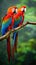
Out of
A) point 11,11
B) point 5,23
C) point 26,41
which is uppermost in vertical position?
point 11,11

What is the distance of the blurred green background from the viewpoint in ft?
11.0

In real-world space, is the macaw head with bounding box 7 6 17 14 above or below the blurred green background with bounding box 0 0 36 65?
above

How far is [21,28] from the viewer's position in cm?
336

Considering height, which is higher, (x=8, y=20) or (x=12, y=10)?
(x=12, y=10)

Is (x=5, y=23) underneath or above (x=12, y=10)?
underneath

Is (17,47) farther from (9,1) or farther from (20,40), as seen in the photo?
(9,1)

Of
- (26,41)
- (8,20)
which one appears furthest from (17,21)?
(26,41)

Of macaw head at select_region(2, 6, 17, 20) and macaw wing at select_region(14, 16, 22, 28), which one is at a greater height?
macaw head at select_region(2, 6, 17, 20)

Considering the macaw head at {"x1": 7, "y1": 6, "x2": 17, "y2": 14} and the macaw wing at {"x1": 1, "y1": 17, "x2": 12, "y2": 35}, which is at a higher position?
the macaw head at {"x1": 7, "y1": 6, "x2": 17, "y2": 14}

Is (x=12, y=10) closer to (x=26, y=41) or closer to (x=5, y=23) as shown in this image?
(x=5, y=23)

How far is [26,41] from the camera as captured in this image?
3.36 m

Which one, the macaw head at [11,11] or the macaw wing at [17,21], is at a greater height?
the macaw head at [11,11]

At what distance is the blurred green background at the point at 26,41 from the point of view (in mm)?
3352

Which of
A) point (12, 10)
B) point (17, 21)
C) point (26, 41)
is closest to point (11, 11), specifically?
point (12, 10)
